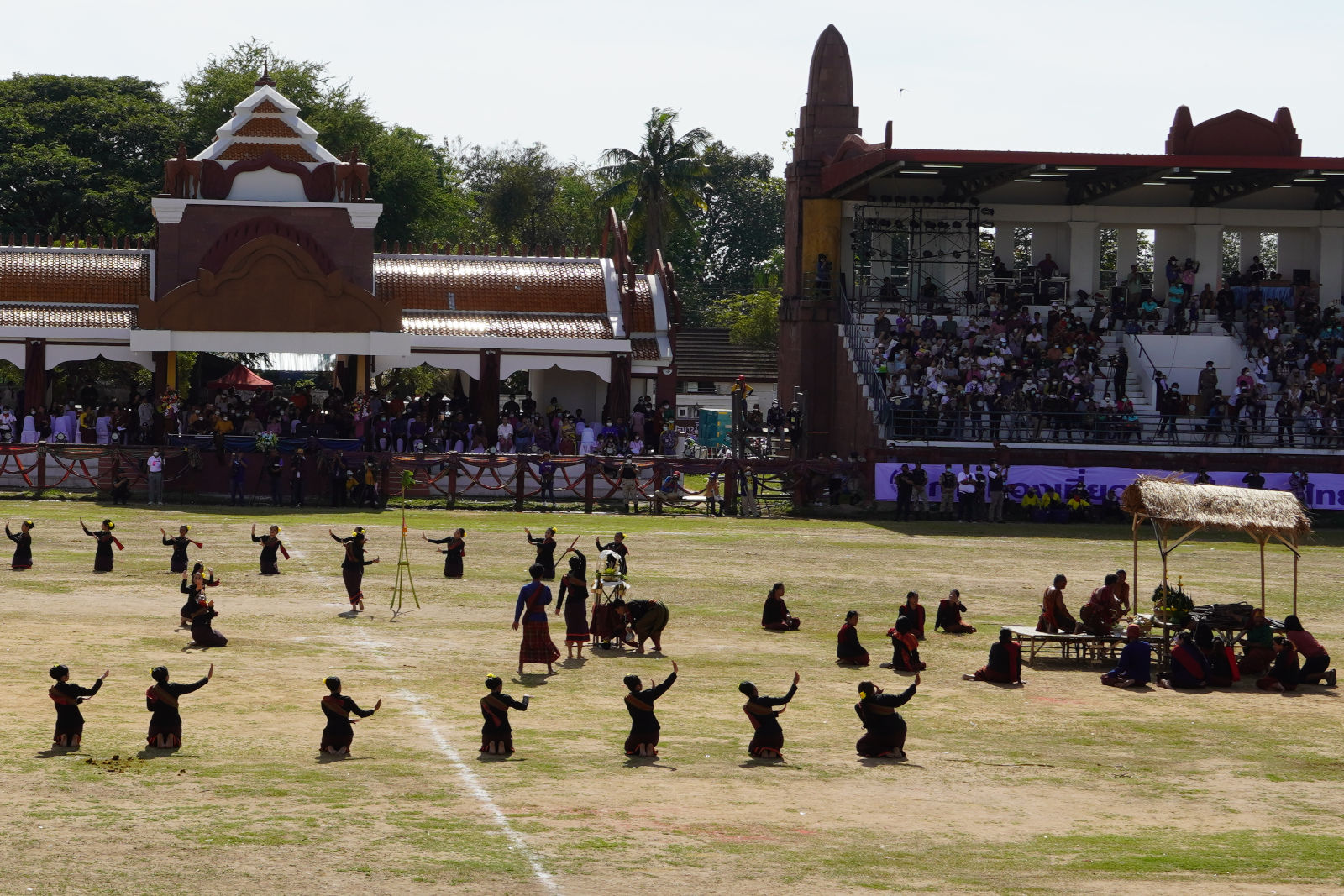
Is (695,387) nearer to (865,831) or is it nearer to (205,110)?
(205,110)

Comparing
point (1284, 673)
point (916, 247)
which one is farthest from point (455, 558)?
point (916, 247)

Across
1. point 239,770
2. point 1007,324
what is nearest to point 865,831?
point 239,770

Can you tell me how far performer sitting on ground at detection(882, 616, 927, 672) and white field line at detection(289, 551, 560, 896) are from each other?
6.97m

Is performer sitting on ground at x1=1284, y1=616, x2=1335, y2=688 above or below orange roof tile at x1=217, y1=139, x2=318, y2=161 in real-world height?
below

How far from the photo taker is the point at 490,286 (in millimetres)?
55562

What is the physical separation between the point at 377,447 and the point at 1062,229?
24027 mm

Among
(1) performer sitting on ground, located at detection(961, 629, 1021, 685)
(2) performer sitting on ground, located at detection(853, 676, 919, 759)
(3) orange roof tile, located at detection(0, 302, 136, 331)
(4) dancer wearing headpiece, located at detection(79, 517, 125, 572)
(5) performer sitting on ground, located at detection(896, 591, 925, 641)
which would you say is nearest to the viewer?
(2) performer sitting on ground, located at detection(853, 676, 919, 759)

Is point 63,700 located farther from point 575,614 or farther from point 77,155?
point 77,155

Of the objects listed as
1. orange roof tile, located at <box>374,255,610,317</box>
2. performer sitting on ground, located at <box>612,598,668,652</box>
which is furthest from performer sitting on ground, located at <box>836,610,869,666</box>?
orange roof tile, located at <box>374,255,610,317</box>

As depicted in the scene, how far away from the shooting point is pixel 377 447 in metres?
46.7

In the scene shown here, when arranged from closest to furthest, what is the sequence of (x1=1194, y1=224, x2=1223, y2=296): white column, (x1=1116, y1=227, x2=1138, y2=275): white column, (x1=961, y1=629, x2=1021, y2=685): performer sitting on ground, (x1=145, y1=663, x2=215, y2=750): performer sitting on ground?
(x1=145, y1=663, x2=215, y2=750): performer sitting on ground < (x1=961, y1=629, x2=1021, y2=685): performer sitting on ground < (x1=1194, y1=224, x2=1223, y2=296): white column < (x1=1116, y1=227, x2=1138, y2=275): white column

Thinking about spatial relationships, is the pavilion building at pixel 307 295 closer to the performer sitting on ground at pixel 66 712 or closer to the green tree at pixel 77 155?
the green tree at pixel 77 155

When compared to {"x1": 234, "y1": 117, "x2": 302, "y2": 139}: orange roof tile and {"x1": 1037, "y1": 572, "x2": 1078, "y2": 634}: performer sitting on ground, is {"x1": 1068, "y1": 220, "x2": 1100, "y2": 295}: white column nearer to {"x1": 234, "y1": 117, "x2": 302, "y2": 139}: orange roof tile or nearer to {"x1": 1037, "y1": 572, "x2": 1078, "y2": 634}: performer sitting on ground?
{"x1": 234, "y1": 117, "x2": 302, "y2": 139}: orange roof tile

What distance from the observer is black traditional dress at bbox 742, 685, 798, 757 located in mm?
18359
